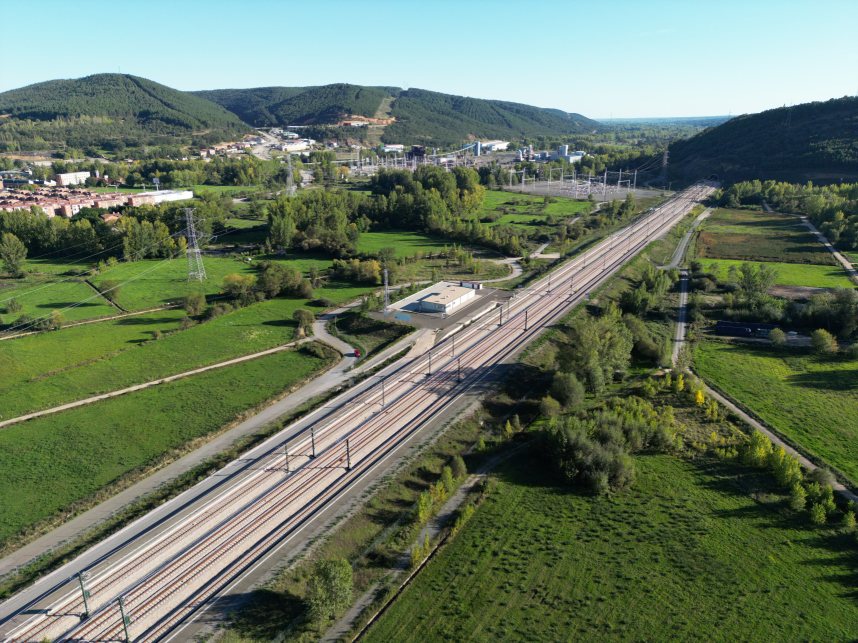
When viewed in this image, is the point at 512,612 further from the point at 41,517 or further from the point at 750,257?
the point at 750,257

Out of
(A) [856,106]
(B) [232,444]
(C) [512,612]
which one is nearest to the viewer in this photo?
(C) [512,612]

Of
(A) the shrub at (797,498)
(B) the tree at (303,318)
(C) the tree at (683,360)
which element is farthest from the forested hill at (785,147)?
(B) the tree at (303,318)

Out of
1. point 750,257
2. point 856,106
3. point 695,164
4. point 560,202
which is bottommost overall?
point 750,257

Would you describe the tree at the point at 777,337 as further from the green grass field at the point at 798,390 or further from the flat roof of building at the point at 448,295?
the flat roof of building at the point at 448,295

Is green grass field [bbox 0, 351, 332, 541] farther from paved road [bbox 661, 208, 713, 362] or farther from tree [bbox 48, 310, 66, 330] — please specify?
paved road [bbox 661, 208, 713, 362]

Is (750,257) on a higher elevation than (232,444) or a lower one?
higher

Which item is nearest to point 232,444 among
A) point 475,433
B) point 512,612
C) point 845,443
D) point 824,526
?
point 475,433

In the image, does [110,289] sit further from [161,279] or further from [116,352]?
[116,352]

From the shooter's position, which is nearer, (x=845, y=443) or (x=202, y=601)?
(x=202, y=601)

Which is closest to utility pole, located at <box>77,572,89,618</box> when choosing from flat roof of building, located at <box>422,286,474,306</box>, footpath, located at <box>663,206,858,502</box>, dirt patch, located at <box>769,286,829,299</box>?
footpath, located at <box>663,206,858,502</box>
